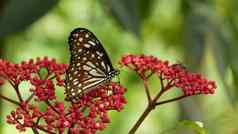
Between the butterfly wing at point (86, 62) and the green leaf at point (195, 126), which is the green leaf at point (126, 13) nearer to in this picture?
the butterfly wing at point (86, 62)

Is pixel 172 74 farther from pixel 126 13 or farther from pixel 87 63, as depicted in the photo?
pixel 126 13

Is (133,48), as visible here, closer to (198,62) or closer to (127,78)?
(127,78)

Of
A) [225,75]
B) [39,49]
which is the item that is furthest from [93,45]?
[39,49]

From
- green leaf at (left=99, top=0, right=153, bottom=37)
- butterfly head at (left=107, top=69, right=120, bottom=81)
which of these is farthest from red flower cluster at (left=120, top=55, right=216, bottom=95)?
green leaf at (left=99, top=0, right=153, bottom=37)

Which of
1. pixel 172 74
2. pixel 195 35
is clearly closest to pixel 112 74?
pixel 172 74

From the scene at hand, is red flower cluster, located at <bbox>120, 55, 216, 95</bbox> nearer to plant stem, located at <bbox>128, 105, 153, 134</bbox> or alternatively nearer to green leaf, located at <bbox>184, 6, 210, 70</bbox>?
plant stem, located at <bbox>128, 105, 153, 134</bbox>

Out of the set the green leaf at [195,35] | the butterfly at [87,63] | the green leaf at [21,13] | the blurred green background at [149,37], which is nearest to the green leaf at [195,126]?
the blurred green background at [149,37]
